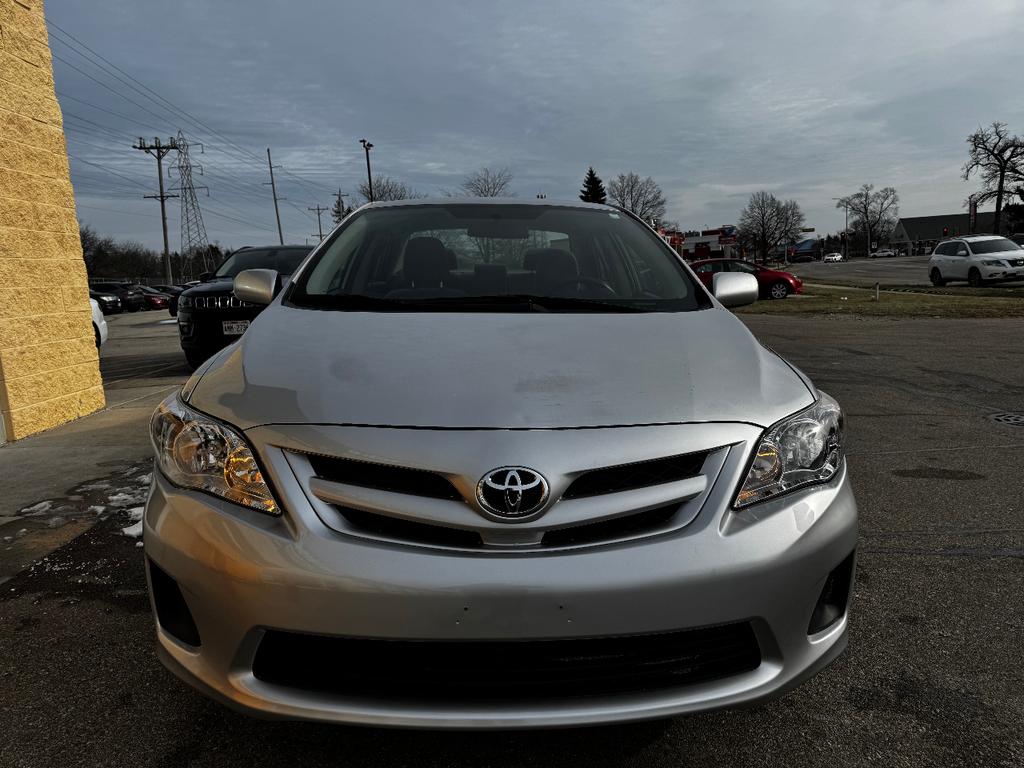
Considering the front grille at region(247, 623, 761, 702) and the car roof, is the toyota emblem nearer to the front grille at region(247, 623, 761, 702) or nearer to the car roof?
the front grille at region(247, 623, 761, 702)

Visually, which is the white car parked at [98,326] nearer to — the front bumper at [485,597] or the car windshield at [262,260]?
the car windshield at [262,260]

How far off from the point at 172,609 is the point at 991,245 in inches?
1144

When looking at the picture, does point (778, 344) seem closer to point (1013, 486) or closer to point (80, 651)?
point (1013, 486)

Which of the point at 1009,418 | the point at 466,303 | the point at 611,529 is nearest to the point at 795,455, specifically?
the point at 611,529

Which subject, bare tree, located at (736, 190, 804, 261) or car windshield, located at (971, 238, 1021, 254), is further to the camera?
bare tree, located at (736, 190, 804, 261)

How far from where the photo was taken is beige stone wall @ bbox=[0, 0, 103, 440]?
5.51m

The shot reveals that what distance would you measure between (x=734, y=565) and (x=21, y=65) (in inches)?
256

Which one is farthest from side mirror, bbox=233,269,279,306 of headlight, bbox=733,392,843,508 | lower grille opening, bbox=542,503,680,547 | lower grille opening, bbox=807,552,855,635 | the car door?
the car door

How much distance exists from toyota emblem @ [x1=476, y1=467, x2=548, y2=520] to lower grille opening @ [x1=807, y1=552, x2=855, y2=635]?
71 cm

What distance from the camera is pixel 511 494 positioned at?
5.18 feet

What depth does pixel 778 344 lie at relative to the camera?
35.6 feet

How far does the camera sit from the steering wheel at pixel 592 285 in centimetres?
276

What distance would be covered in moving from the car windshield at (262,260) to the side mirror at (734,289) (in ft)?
24.3

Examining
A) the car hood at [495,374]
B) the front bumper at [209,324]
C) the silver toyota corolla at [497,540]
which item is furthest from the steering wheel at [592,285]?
the front bumper at [209,324]
